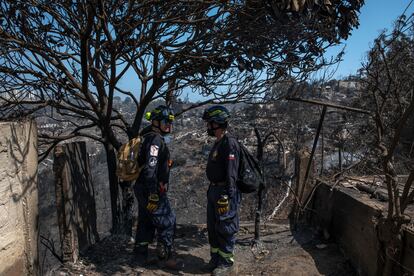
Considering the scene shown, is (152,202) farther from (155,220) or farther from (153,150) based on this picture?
(153,150)

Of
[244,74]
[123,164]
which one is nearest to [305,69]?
[244,74]

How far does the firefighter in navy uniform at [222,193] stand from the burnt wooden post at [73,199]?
1.52 metres

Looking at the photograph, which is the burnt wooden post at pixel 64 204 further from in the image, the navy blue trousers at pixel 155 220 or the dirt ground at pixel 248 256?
the navy blue trousers at pixel 155 220

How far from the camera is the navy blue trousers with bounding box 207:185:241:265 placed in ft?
13.0

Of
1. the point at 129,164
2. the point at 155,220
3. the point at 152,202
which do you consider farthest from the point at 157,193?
the point at 129,164

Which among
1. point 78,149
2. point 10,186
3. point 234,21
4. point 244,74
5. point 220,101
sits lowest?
point 10,186

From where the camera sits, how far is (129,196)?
5.17 m

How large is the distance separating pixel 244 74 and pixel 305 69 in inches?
32.5

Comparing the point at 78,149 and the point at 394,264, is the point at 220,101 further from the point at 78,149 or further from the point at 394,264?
the point at 394,264

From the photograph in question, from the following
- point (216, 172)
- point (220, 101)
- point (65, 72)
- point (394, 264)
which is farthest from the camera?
point (220, 101)

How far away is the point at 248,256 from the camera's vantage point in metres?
4.72

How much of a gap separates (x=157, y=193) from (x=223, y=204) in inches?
29.3

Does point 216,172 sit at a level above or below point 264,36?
below

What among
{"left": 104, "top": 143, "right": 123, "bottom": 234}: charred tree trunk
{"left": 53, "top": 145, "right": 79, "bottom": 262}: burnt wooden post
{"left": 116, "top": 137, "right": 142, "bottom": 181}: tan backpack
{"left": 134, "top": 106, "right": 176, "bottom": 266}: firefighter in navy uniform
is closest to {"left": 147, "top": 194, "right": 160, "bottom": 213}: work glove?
{"left": 134, "top": 106, "right": 176, "bottom": 266}: firefighter in navy uniform
